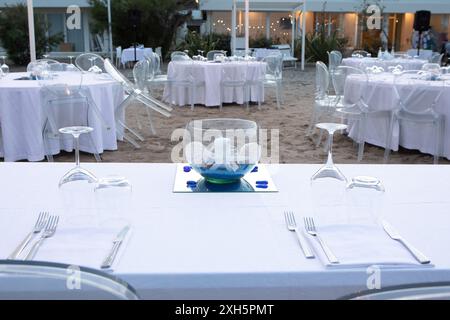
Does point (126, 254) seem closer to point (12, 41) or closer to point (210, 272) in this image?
point (210, 272)

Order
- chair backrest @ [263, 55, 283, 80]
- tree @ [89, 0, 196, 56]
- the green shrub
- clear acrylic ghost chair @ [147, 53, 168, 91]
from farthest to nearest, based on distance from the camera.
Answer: tree @ [89, 0, 196, 56] < the green shrub < chair backrest @ [263, 55, 283, 80] < clear acrylic ghost chair @ [147, 53, 168, 91]

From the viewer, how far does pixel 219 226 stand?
1.14 metres

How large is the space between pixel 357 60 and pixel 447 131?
5398 millimetres

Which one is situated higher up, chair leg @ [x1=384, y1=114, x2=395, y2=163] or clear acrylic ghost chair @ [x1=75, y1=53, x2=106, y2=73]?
clear acrylic ghost chair @ [x1=75, y1=53, x2=106, y2=73]

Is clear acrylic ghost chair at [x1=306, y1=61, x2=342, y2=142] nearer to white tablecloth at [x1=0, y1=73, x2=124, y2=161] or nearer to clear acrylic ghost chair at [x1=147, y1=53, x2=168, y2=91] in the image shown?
white tablecloth at [x1=0, y1=73, x2=124, y2=161]

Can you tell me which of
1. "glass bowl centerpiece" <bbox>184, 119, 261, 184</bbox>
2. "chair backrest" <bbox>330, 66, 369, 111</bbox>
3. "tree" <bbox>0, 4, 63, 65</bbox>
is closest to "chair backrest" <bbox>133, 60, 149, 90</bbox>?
"chair backrest" <bbox>330, 66, 369, 111</bbox>

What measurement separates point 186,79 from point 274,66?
1484 mm

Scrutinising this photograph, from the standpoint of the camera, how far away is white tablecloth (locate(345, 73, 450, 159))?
4.53 metres

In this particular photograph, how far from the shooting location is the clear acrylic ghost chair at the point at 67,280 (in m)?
0.66

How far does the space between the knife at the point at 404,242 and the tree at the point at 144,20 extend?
16551 mm

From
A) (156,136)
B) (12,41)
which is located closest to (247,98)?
(156,136)

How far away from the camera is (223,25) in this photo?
21.9m

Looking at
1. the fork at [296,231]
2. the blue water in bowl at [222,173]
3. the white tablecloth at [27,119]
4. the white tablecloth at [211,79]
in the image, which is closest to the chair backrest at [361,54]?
the white tablecloth at [211,79]

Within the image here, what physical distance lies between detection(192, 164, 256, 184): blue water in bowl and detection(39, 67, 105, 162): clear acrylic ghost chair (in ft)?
9.74
